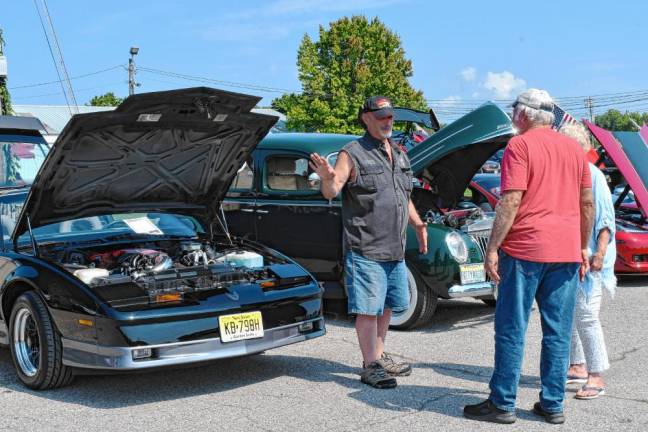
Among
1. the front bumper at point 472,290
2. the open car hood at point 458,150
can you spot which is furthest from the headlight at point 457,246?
the open car hood at point 458,150

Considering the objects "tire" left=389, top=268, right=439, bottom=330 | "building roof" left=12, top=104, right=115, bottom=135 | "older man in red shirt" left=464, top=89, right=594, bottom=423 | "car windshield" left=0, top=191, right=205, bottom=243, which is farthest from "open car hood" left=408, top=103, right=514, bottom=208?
"building roof" left=12, top=104, right=115, bottom=135

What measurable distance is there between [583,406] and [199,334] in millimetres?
2295

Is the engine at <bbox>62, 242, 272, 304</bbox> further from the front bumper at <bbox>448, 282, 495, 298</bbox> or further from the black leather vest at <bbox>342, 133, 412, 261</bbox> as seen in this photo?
the front bumper at <bbox>448, 282, 495, 298</bbox>

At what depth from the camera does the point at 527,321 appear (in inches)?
164

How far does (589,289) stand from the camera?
473 cm

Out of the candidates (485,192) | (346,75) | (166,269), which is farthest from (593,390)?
(346,75)

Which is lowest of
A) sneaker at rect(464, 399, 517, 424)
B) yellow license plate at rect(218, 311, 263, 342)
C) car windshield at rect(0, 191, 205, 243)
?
sneaker at rect(464, 399, 517, 424)

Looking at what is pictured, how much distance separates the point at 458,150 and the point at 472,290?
1.26 metres

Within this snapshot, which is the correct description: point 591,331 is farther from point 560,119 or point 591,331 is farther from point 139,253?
point 139,253

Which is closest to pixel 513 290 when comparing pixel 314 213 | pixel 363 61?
pixel 314 213

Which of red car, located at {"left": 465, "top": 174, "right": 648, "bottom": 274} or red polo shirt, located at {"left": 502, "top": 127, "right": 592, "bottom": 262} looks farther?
red car, located at {"left": 465, "top": 174, "right": 648, "bottom": 274}

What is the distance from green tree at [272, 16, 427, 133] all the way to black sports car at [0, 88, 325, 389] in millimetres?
43852

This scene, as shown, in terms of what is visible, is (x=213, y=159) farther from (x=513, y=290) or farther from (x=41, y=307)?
(x=513, y=290)

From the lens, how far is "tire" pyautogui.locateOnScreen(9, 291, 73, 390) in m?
4.83
